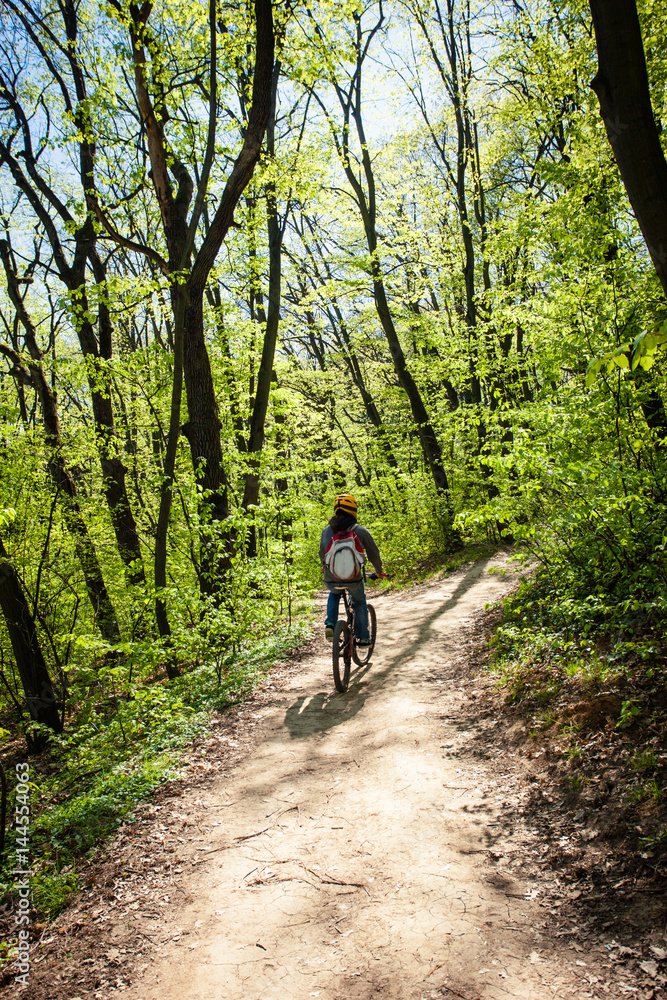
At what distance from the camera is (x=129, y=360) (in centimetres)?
1022

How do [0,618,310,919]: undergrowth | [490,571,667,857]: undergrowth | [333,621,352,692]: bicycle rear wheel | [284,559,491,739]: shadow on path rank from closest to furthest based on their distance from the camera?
[490,571,667,857]: undergrowth, [0,618,310,919]: undergrowth, [284,559,491,739]: shadow on path, [333,621,352,692]: bicycle rear wheel

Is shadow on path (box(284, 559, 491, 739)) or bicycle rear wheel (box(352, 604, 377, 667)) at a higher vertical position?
bicycle rear wheel (box(352, 604, 377, 667))

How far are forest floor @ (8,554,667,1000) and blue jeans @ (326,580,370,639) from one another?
1369 mm

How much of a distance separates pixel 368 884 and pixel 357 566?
3448 millimetres

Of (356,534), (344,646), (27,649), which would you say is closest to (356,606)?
(344,646)

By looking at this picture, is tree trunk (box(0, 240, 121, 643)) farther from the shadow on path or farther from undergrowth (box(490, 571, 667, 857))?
undergrowth (box(490, 571, 667, 857))

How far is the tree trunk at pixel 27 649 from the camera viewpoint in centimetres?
740

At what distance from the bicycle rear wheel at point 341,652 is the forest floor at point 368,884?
0.87 meters

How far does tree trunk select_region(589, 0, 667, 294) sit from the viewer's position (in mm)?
2908

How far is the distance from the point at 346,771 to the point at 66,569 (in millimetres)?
6470

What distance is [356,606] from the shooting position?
6.70 meters

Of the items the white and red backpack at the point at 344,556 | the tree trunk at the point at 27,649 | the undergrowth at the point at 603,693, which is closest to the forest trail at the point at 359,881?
the undergrowth at the point at 603,693

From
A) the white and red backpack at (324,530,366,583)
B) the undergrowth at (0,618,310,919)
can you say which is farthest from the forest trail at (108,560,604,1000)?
the white and red backpack at (324,530,366,583)

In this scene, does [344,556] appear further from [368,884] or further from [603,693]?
[368,884]
